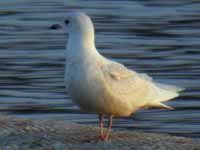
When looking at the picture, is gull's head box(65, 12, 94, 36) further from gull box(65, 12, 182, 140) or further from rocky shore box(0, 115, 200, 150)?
rocky shore box(0, 115, 200, 150)

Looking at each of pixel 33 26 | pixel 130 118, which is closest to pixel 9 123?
pixel 130 118

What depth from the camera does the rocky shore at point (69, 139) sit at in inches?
353

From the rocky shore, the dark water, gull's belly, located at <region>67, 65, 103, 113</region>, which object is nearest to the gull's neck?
gull's belly, located at <region>67, 65, 103, 113</region>

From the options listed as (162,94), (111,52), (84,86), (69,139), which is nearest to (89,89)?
(84,86)

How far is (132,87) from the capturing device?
973cm

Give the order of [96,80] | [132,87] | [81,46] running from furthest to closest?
[132,87], [81,46], [96,80]

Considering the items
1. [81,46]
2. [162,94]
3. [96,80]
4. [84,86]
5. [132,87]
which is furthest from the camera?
[162,94]

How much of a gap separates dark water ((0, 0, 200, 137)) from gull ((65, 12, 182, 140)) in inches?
19.1

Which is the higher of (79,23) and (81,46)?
(79,23)

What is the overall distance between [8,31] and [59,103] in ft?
15.8

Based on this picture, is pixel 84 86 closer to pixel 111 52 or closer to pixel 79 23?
pixel 79 23

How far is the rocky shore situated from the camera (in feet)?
29.5

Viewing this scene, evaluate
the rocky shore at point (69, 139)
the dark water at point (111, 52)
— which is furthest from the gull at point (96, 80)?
the dark water at point (111, 52)

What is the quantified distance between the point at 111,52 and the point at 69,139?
7483 millimetres
